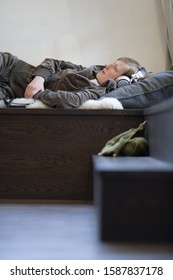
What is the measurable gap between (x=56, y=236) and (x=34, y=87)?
3.10ft

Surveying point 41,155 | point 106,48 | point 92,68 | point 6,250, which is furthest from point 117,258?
point 106,48

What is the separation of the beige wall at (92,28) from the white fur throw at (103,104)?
3.64 feet

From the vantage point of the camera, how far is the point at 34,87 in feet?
5.77

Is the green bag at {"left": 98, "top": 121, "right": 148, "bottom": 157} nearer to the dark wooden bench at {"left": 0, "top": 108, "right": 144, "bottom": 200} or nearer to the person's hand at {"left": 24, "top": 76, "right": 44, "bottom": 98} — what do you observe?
the dark wooden bench at {"left": 0, "top": 108, "right": 144, "bottom": 200}

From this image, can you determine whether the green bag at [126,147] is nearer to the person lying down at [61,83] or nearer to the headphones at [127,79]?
the person lying down at [61,83]

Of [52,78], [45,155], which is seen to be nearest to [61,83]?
[52,78]

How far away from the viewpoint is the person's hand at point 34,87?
1742 mm

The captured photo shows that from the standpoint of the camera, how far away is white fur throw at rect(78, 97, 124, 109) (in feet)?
5.10

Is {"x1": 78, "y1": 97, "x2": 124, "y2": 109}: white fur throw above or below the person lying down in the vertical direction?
below

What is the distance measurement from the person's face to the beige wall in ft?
2.22

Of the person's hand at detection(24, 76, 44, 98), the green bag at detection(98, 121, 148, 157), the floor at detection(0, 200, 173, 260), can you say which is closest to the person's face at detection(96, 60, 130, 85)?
the person's hand at detection(24, 76, 44, 98)

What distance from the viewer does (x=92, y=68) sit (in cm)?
201

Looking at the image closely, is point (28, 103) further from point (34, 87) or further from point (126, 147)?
point (126, 147)
